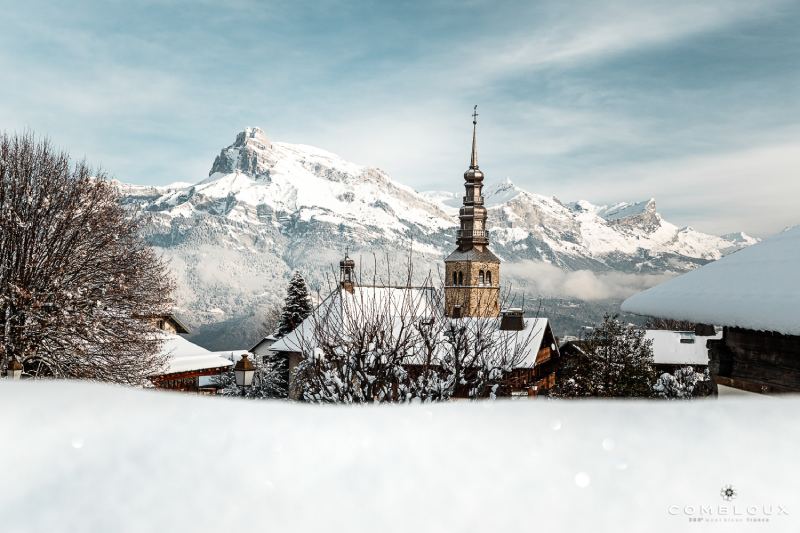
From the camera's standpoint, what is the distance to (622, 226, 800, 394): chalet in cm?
511

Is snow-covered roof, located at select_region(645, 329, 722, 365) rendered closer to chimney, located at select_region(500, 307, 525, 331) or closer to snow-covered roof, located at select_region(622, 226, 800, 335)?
chimney, located at select_region(500, 307, 525, 331)

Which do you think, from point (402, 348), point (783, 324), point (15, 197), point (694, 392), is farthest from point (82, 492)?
point (694, 392)

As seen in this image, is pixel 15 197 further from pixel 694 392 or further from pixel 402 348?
pixel 694 392

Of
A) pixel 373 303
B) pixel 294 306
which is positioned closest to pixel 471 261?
pixel 294 306

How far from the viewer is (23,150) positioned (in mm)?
15664

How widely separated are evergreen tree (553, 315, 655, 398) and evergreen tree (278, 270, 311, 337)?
2351 cm

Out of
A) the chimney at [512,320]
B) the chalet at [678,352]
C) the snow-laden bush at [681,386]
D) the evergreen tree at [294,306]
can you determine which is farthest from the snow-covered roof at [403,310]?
the chalet at [678,352]

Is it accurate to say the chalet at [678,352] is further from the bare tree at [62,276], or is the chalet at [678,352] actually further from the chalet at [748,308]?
the chalet at [748,308]

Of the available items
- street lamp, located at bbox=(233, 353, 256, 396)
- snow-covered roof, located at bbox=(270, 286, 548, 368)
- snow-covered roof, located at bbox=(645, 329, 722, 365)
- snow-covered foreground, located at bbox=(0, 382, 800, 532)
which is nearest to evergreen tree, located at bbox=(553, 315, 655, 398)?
snow-covered roof, located at bbox=(270, 286, 548, 368)

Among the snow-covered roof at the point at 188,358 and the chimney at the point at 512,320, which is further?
the chimney at the point at 512,320

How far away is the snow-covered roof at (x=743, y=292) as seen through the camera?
501 cm

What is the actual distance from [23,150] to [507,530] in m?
17.3

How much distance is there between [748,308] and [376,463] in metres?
4.22

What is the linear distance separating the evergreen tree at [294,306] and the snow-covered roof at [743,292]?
40.1 metres
